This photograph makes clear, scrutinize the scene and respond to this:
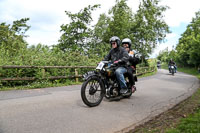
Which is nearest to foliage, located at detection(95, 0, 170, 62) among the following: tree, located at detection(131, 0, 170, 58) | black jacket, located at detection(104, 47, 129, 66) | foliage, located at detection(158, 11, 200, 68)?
tree, located at detection(131, 0, 170, 58)

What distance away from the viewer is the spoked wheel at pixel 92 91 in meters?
4.44

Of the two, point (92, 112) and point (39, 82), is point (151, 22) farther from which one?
point (92, 112)

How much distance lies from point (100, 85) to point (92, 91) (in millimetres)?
352

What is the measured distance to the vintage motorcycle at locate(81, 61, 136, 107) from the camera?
452 cm

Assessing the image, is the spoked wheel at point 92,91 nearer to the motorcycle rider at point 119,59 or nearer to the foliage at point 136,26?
the motorcycle rider at point 119,59

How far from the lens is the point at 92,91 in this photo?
4.68 meters

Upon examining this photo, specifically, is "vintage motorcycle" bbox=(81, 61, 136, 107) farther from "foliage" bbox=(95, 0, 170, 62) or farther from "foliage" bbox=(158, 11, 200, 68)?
"foliage" bbox=(158, 11, 200, 68)

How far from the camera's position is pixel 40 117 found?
368 cm

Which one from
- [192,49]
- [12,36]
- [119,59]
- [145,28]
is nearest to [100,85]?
[119,59]

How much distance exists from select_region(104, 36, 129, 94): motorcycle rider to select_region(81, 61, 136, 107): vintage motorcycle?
144mm

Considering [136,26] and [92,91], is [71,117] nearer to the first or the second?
[92,91]

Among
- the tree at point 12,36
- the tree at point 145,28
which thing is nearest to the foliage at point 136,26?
the tree at point 145,28

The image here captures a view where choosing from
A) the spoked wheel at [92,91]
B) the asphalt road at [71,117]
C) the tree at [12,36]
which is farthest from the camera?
the tree at [12,36]

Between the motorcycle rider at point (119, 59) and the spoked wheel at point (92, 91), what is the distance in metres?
0.72
